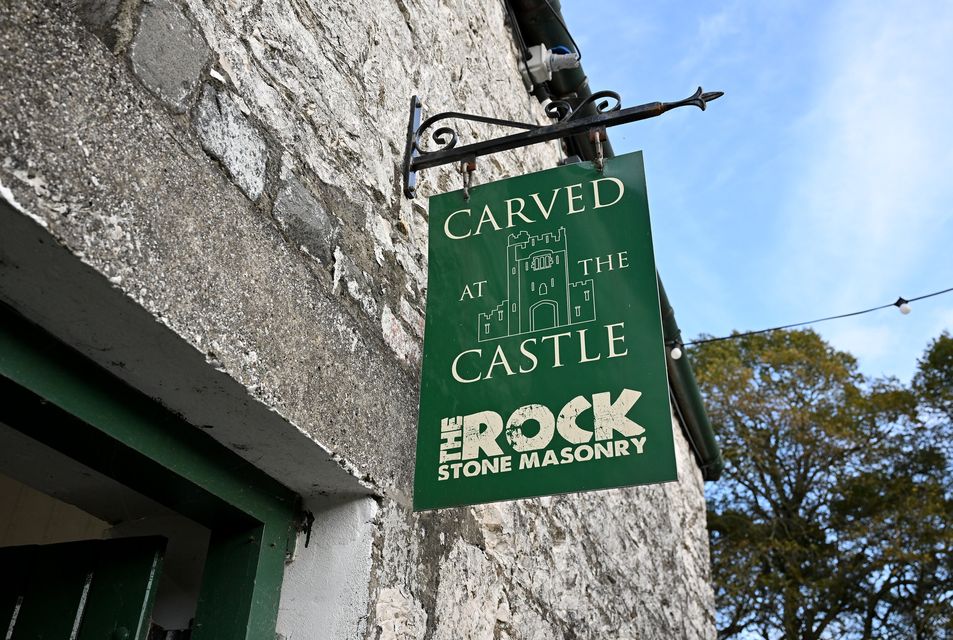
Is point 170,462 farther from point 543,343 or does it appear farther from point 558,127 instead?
point 558,127

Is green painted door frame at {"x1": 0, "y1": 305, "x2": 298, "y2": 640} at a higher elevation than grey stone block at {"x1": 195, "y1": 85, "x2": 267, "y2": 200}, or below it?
below

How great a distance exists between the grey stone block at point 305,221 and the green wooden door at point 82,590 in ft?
2.38

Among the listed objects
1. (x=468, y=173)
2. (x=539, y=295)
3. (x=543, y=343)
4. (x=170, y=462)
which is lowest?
(x=170, y=462)

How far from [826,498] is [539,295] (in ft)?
Answer: 43.4

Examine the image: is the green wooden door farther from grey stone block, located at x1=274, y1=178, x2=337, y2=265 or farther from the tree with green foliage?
the tree with green foliage

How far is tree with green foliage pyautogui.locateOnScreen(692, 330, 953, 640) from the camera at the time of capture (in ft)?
41.5

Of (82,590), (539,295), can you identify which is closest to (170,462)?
(82,590)

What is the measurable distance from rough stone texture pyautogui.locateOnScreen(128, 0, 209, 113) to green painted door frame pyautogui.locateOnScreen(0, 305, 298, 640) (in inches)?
19.8

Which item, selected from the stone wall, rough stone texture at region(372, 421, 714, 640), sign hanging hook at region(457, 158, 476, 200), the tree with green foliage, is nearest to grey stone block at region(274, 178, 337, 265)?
the stone wall

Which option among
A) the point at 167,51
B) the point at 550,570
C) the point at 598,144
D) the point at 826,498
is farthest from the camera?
the point at 826,498

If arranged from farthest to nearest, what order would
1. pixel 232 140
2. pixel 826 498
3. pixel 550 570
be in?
pixel 826 498 < pixel 550 570 < pixel 232 140

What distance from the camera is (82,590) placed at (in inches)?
73.7

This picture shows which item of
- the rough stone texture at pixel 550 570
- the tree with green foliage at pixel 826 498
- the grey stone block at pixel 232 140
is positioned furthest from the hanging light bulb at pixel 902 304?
the tree with green foliage at pixel 826 498

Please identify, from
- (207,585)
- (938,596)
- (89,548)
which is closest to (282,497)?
(207,585)
